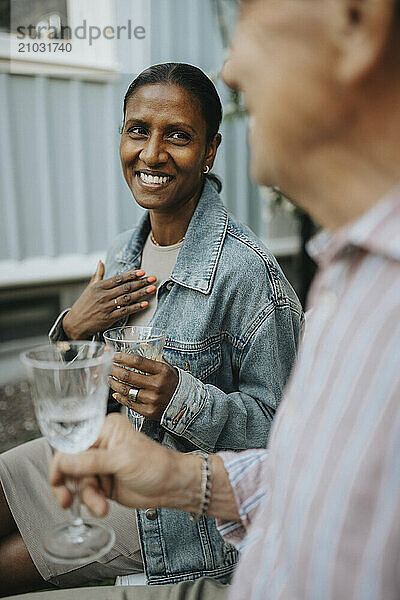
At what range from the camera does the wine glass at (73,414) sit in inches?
41.3

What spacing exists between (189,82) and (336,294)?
1.07m

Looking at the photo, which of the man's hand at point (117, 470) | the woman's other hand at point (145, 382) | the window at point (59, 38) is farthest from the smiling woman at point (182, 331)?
the window at point (59, 38)

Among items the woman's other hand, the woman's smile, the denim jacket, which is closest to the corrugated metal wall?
the woman's smile

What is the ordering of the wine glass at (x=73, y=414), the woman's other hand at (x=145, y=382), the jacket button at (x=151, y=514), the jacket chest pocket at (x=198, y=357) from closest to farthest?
the wine glass at (x=73, y=414), the woman's other hand at (x=145, y=382), the jacket button at (x=151, y=514), the jacket chest pocket at (x=198, y=357)

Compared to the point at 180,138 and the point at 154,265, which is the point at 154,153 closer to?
the point at 180,138

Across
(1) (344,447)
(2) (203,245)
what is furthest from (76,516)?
(2) (203,245)

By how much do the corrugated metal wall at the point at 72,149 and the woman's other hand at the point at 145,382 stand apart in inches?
108

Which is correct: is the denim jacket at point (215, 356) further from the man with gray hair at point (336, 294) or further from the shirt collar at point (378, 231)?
the shirt collar at point (378, 231)

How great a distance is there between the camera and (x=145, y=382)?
58.7 inches

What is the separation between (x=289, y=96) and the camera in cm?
82

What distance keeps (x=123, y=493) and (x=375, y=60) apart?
83cm

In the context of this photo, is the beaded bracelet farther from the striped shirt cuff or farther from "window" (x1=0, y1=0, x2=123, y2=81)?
"window" (x1=0, y1=0, x2=123, y2=81)

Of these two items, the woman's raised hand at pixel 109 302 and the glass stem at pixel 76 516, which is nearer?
the glass stem at pixel 76 516

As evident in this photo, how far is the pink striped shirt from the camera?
743mm
